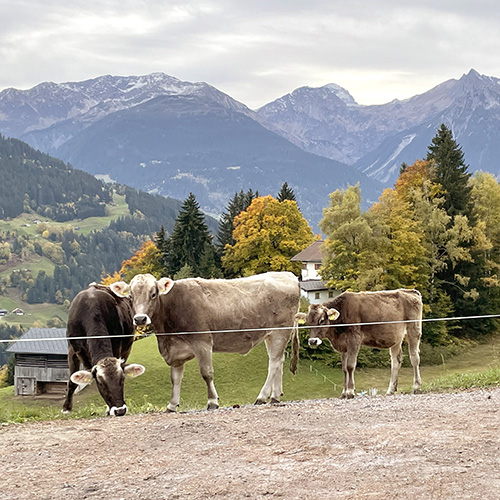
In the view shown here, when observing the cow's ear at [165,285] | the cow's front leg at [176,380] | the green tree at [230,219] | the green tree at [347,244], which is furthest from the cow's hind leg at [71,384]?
the green tree at [230,219]

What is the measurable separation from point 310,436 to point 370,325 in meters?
8.94

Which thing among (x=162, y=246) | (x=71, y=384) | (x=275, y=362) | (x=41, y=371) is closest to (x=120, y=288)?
(x=71, y=384)

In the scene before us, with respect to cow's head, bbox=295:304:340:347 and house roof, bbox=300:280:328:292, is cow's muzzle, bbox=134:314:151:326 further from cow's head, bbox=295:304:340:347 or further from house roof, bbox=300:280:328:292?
house roof, bbox=300:280:328:292

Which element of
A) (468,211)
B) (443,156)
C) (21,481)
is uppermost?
(443,156)

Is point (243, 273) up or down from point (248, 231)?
down

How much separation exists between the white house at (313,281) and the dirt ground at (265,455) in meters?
57.0

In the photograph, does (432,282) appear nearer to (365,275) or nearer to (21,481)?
(365,275)

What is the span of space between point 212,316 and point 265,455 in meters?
5.54

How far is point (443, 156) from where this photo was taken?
6706 centimetres

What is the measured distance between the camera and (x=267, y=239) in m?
68.9

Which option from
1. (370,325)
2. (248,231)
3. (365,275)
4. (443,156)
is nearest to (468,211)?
(443,156)

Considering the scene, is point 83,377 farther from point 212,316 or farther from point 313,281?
point 313,281

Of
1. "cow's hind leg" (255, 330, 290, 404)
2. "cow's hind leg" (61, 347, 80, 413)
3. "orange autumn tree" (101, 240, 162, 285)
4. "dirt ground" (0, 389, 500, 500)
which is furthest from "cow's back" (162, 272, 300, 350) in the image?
"orange autumn tree" (101, 240, 162, 285)

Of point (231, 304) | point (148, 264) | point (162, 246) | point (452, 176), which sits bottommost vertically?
point (148, 264)
